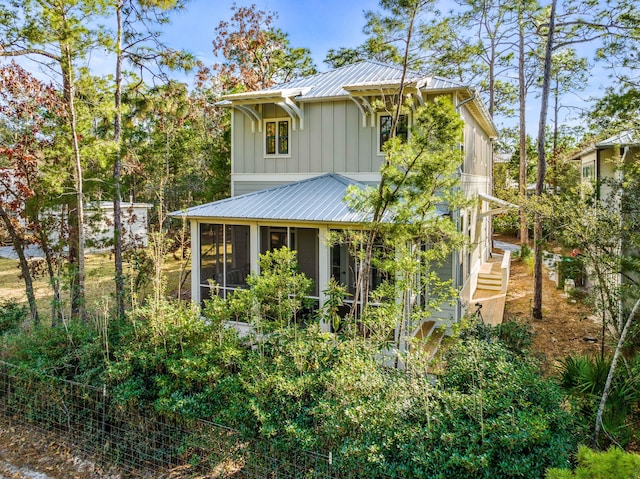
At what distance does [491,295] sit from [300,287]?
457 inches

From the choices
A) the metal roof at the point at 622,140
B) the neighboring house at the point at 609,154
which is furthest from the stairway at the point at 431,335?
the metal roof at the point at 622,140

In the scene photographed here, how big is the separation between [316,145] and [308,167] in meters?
0.68

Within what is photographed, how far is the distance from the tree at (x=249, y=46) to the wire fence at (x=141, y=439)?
18194mm

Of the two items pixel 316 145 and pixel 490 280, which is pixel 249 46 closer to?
pixel 316 145

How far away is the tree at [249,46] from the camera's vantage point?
888 inches

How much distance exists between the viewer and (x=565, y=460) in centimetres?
414

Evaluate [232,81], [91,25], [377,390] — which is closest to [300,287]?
[377,390]

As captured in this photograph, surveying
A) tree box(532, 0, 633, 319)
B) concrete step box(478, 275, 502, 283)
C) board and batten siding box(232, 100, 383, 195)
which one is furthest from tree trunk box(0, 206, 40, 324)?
concrete step box(478, 275, 502, 283)

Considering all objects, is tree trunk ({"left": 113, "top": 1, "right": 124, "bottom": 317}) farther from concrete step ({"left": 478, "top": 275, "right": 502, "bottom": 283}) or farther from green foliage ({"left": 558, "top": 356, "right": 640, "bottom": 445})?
concrete step ({"left": 478, "top": 275, "right": 502, "bottom": 283})

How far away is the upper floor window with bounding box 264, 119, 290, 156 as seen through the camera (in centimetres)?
1337

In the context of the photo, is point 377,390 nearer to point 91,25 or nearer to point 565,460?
point 565,460

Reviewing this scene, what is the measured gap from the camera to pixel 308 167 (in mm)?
13039

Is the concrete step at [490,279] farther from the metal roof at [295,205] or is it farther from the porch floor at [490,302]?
the metal roof at [295,205]

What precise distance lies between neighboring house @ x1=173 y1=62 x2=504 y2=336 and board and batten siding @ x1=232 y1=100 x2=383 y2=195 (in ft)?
0.09
